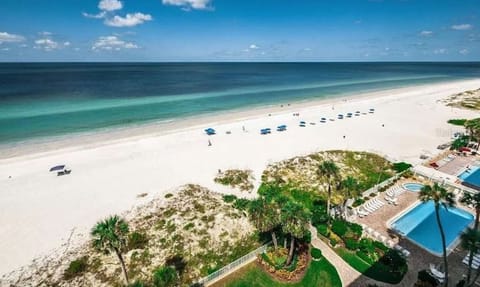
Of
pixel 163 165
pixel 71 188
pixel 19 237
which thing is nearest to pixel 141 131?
pixel 163 165

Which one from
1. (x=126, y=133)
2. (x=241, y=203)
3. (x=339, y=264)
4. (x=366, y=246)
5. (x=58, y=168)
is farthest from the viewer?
(x=126, y=133)

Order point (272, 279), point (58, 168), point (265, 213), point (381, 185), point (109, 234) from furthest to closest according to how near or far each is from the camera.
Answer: point (58, 168) < point (381, 185) < point (265, 213) < point (272, 279) < point (109, 234)

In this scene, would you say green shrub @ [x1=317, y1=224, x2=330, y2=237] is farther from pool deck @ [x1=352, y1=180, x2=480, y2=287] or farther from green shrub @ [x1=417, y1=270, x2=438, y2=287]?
green shrub @ [x1=417, y1=270, x2=438, y2=287]

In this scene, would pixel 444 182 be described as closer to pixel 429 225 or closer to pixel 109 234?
pixel 429 225

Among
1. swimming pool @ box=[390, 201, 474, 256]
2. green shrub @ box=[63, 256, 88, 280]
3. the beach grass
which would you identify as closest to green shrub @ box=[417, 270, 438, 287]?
swimming pool @ box=[390, 201, 474, 256]

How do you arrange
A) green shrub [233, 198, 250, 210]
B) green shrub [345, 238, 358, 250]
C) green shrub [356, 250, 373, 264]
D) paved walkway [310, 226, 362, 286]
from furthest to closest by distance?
green shrub [233, 198, 250, 210], green shrub [345, 238, 358, 250], green shrub [356, 250, 373, 264], paved walkway [310, 226, 362, 286]

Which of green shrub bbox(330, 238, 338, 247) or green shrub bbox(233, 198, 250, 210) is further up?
green shrub bbox(233, 198, 250, 210)

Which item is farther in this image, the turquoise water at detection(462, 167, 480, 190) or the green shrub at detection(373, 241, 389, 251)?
the turquoise water at detection(462, 167, 480, 190)

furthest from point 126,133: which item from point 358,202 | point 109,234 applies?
point 358,202
